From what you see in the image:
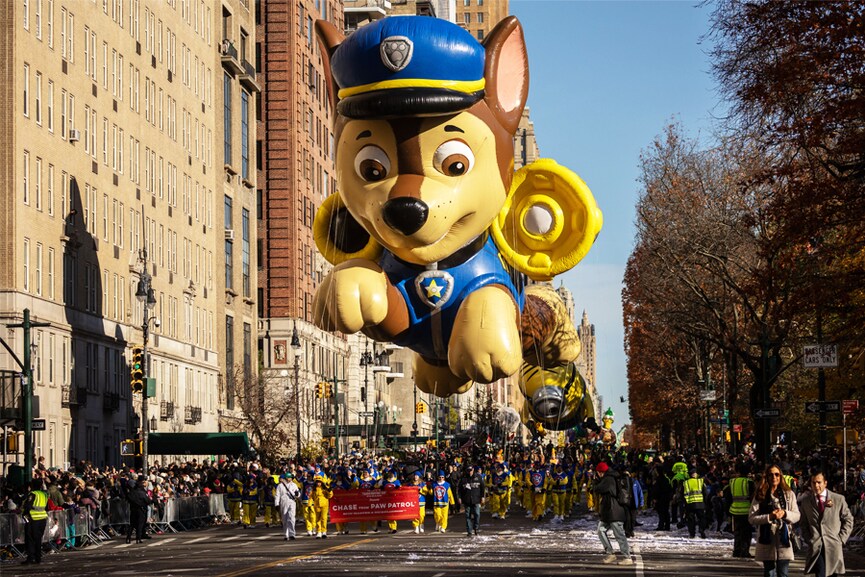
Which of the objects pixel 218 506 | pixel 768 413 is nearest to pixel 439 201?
pixel 768 413

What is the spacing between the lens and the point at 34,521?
93.7 feet

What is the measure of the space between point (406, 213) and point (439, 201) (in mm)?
517

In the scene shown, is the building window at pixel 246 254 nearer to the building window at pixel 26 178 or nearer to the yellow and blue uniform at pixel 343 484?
the building window at pixel 26 178

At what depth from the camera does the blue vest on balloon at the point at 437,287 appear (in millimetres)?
20750

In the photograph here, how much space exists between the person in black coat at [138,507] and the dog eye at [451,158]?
1676cm

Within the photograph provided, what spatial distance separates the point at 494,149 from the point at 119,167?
133ft

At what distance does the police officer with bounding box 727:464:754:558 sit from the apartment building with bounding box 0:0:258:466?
18750 mm

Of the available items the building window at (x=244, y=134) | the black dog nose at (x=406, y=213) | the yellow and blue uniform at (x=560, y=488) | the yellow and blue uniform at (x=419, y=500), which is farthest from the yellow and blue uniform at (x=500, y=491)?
the building window at (x=244, y=134)

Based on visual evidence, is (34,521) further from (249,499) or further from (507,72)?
(507,72)

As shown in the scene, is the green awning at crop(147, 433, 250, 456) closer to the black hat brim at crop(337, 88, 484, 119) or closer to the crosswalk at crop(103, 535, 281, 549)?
the crosswalk at crop(103, 535, 281, 549)

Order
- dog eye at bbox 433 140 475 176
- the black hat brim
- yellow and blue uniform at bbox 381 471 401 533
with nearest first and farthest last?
the black hat brim < dog eye at bbox 433 140 475 176 < yellow and blue uniform at bbox 381 471 401 533

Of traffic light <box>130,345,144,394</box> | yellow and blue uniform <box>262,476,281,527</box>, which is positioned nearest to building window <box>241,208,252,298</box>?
yellow and blue uniform <box>262,476,281,527</box>

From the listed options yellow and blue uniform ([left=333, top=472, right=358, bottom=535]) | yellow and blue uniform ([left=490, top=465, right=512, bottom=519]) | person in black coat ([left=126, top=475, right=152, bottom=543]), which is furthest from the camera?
yellow and blue uniform ([left=490, top=465, right=512, bottom=519])

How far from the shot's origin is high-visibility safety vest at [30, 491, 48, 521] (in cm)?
2853
